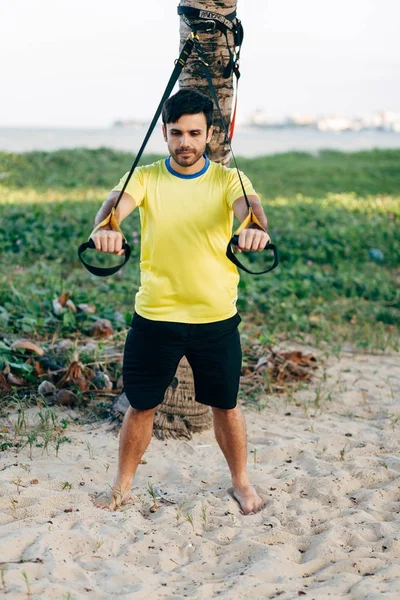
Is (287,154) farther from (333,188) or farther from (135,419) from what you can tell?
(135,419)

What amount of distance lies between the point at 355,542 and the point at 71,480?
1376 mm

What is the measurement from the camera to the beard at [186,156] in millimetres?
3164

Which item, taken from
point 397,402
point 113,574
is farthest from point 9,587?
point 397,402

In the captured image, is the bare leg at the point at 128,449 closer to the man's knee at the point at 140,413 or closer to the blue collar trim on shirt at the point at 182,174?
the man's knee at the point at 140,413

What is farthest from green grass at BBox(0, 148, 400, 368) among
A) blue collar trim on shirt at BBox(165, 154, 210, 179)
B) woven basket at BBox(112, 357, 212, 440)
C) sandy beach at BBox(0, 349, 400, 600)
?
blue collar trim on shirt at BBox(165, 154, 210, 179)

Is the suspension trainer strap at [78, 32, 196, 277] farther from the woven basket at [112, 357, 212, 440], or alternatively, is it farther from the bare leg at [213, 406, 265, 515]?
the woven basket at [112, 357, 212, 440]

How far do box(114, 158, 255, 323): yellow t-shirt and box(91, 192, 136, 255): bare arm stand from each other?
43 millimetres

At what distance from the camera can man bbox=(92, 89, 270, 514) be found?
3.17 metres

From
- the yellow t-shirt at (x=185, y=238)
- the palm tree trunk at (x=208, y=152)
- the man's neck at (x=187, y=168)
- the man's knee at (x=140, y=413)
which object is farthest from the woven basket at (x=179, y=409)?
the man's neck at (x=187, y=168)

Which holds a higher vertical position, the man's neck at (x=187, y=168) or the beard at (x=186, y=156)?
the beard at (x=186, y=156)

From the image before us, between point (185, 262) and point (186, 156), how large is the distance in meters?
0.44

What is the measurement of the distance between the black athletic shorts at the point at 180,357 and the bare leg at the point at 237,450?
Result: 11 cm

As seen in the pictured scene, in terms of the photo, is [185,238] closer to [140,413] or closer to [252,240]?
[252,240]

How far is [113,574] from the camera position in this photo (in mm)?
2818
